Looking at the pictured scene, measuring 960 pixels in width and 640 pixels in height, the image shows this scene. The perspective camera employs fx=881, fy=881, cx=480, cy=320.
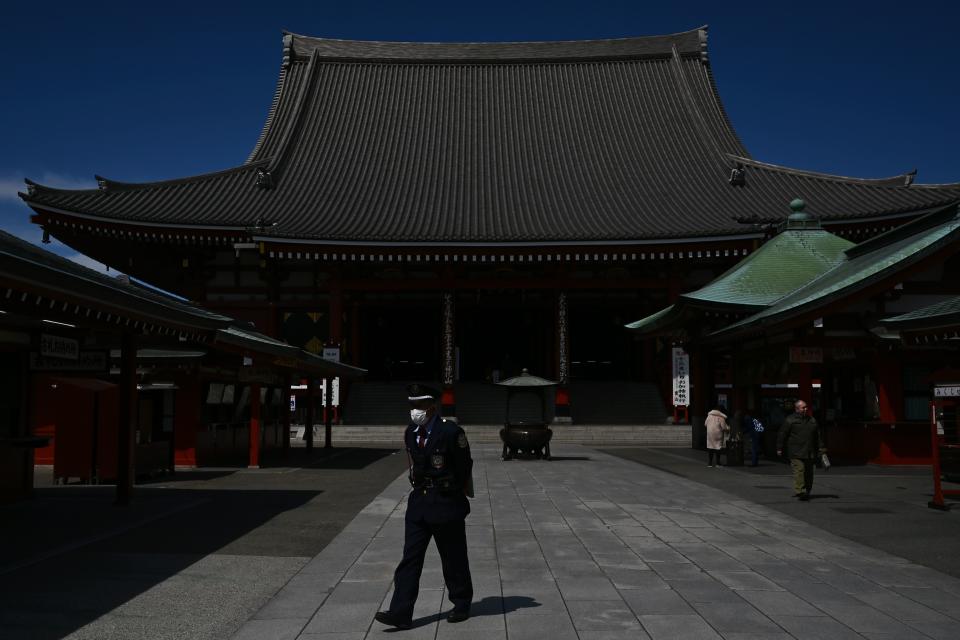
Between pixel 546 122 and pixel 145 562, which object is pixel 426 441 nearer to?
pixel 145 562

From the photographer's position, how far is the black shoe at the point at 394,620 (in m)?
6.16

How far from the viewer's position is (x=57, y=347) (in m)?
12.6

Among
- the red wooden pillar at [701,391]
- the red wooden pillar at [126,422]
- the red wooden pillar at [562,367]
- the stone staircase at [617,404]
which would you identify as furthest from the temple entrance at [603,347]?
the red wooden pillar at [126,422]

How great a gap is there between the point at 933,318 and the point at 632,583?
7140 mm

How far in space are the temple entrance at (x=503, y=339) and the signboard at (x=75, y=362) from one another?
73.9 ft

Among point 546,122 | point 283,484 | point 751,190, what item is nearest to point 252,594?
point 283,484

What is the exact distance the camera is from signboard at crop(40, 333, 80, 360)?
12367mm

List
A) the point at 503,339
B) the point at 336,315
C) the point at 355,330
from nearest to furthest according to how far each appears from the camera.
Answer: the point at 336,315
the point at 355,330
the point at 503,339

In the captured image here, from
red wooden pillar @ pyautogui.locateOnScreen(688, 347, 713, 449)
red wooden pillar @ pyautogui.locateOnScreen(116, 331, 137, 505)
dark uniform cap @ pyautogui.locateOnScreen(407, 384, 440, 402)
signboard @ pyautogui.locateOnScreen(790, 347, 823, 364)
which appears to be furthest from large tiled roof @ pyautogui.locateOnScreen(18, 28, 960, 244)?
dark uniform cap @ pyautogui.locateOnScreen(407, 384, 440, 402)

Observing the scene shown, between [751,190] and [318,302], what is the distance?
679 inches

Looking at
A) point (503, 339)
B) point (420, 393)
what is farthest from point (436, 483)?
point (503, 339)

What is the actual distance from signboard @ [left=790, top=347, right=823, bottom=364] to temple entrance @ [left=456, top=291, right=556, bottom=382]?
18.1 metres

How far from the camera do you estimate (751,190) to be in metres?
34.3

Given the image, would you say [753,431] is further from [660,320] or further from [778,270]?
[660,320]
